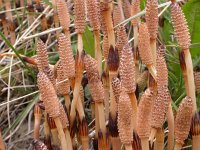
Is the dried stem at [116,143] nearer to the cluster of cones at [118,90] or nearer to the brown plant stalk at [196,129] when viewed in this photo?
the cluster of cones at [118,90]

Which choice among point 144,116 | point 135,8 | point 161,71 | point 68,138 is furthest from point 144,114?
point 135,8

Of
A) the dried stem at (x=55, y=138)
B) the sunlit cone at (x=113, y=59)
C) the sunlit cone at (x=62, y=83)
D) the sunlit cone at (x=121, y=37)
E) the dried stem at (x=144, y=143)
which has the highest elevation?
the sunlit cone at (x=121, y=37)

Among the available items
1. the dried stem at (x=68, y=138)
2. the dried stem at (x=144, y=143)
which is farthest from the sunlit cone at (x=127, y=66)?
the dried stem at (x=68, y=138)

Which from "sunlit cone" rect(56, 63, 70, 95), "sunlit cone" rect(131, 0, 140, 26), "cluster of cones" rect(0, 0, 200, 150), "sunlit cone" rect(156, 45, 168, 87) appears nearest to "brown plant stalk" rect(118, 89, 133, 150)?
"cluster of cones" rect(0, 0, 200, 150)

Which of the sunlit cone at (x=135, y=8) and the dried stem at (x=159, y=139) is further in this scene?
the sunlit cone at (x=135, y=8)

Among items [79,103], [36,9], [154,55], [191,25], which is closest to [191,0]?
[191,25]

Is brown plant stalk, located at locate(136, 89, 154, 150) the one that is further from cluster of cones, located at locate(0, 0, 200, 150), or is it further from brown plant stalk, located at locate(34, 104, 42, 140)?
brown plant stalk, located at locate(34, 104, 42, 140)

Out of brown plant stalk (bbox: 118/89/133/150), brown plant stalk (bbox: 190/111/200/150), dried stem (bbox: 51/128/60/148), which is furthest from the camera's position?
dried stem (bbox: 51/128/60/148)

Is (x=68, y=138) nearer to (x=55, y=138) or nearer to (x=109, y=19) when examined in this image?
(x=55, y=138)
